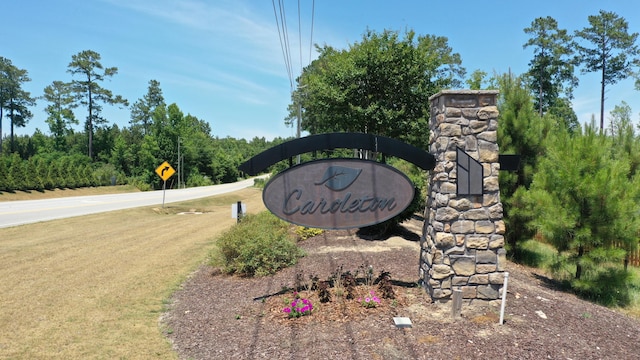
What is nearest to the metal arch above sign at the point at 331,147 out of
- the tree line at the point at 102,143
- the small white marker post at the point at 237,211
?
the small white marker post at the point at 237,211

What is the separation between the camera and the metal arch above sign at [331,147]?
5.61 metres

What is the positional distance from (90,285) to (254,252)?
3.27 m

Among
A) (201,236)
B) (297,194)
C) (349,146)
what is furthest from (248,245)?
(201,236)

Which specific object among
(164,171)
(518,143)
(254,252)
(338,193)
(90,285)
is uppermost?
(518,143)

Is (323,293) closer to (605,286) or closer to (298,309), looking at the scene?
(298,309)

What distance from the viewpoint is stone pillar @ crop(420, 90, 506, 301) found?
540cm

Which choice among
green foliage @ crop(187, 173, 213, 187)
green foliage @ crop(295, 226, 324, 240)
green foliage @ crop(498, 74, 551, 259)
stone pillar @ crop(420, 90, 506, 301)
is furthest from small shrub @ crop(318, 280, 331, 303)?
green foliage @ crop(187, 173, 213, 187)

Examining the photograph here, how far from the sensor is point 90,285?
7.50m

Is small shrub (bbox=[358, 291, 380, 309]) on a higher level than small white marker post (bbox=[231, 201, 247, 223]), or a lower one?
lower

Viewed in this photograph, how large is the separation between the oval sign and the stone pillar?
26.2 inches

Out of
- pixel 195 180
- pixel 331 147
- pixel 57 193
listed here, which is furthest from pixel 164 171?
pixel 195 180

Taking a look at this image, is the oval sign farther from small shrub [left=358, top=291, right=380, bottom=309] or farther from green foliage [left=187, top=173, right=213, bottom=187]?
green foliage [left=187, top=173, right=213, bottom=187]

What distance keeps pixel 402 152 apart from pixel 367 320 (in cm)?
251

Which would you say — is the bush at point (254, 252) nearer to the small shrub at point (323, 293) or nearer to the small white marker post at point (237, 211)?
the small white marker post at point (237, 211)
